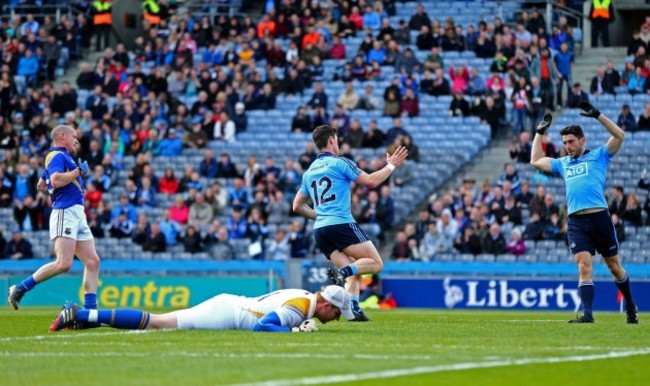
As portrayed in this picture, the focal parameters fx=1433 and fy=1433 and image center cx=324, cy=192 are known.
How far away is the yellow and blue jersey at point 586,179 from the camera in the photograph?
16.7 m

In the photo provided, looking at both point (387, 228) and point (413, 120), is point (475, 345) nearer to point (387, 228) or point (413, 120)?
point (387, 228)

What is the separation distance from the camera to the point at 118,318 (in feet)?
45.9

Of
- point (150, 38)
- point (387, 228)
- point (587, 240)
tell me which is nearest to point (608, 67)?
point (387, 228)

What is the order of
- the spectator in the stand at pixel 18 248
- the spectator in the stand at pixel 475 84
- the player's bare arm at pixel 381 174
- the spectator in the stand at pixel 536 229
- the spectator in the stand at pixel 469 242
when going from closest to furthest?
1. the player's bare arm at pixel 381 174
2. the spectator in the stand at pixel 536 229
3. the spectator in the stand at pixel 469 242
4. the spectator in the stand at pixel 18 248
5. the spectator in the stand at pixel 475 84

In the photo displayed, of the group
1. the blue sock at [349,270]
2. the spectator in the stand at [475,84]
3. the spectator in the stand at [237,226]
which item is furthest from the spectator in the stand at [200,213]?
the blue sock at [349,270]

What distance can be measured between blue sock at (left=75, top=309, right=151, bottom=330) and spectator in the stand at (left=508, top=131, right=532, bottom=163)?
1855 centimetres

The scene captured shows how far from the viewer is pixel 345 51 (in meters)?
37.6

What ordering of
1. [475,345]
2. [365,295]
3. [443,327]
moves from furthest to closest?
[365,295]
[443,327]
[475,345]

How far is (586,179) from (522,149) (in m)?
15.0

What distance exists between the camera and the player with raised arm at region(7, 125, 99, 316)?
1622 cm

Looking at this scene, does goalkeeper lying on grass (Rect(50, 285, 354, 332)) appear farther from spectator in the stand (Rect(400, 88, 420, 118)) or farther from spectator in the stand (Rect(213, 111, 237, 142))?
spectator in the stand (Rect(213, 111, 237, 142))

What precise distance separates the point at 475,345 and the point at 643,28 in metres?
22.6

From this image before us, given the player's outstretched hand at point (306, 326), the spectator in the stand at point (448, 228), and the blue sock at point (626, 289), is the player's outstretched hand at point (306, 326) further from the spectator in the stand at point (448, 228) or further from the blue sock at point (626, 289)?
the spectator in the stand at point (448, 228)

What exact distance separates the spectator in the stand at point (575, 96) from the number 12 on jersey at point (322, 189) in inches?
673
